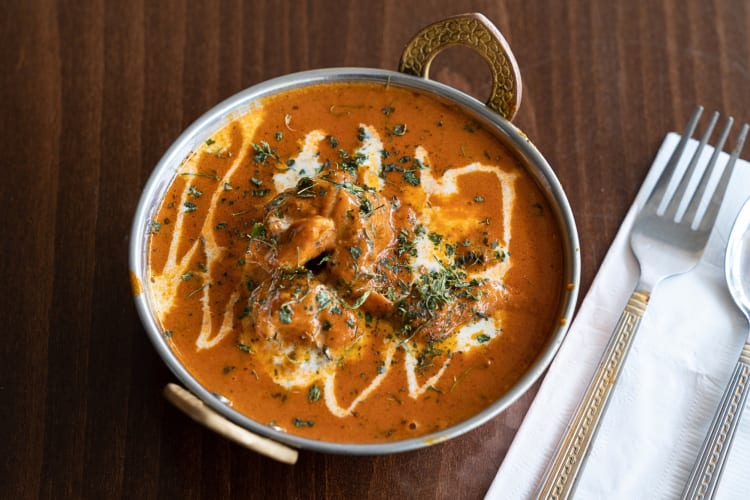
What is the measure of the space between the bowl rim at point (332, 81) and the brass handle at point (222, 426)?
0.07 metres

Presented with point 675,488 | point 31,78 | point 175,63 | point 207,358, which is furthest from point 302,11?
point 675,488

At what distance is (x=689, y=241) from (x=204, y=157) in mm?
1799

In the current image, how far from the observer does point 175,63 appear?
322 cm

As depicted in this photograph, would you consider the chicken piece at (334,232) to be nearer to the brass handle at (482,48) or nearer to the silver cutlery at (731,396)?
the brass handle at (482,48)

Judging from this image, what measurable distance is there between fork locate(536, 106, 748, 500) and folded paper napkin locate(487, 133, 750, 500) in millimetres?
55

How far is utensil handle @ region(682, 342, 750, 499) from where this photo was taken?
8.07ft

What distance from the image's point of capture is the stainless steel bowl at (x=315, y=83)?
2.27 m

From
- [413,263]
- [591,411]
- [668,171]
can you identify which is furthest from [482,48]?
[591,411]

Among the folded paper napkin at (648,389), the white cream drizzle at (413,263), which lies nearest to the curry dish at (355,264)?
the white cream drizzle at (413,263)

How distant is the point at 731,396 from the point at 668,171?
0.87m

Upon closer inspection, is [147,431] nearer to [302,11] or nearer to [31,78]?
[31,78]

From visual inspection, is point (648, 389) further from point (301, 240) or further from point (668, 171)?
point (301, 240)

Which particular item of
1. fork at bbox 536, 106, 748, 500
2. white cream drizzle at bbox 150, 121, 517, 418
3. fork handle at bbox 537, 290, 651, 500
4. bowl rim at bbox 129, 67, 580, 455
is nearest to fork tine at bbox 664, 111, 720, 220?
fork at bbox 536, 106, 748, 500

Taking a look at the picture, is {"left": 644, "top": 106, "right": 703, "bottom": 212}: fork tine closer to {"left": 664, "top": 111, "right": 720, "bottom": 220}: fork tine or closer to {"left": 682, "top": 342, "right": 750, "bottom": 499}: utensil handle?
{"left": 664, "top": 111, "right": 720, "bottom": 220}: fork tine
